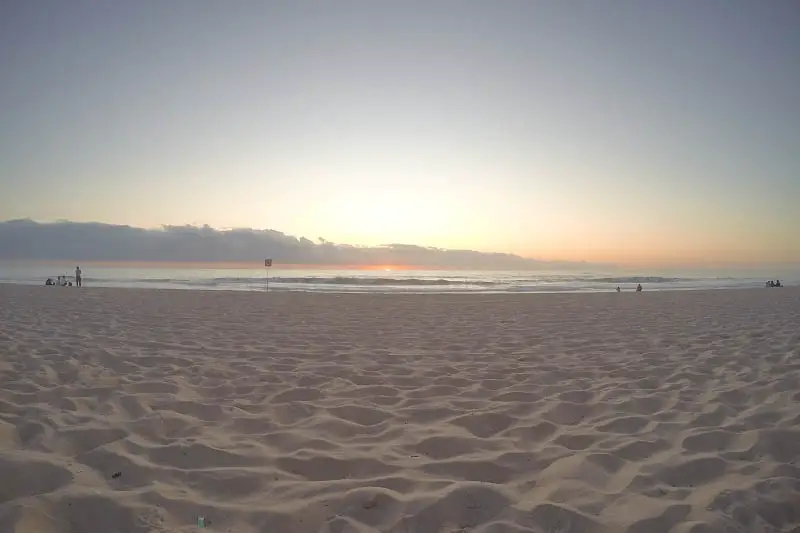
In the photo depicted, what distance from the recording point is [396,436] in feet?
12.9

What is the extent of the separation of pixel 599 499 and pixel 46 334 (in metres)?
9.27

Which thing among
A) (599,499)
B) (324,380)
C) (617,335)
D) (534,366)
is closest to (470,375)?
(534,366)

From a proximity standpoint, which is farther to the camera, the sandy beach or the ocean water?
the ocean water

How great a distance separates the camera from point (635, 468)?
11.0 feet

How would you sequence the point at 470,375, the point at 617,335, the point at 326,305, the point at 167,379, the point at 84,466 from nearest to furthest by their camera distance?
the point at 84,466 < the point at 167,379 < the point at 470,375 < the point at 617,335 < the point at 326,305

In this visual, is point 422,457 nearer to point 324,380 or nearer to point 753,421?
point 324,380

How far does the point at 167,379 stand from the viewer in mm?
5570

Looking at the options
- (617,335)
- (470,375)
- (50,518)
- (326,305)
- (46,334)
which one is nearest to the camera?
(50,518)

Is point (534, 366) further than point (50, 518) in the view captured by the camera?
Yes

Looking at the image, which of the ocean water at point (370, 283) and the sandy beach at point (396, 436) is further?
the ocean water at point (370, 283)

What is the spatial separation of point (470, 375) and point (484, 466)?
8.54 ft

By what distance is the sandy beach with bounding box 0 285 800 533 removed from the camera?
2.76 meters

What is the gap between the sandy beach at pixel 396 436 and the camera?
2.76 meters

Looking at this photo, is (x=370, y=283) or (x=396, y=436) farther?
(x=370, y=283)
